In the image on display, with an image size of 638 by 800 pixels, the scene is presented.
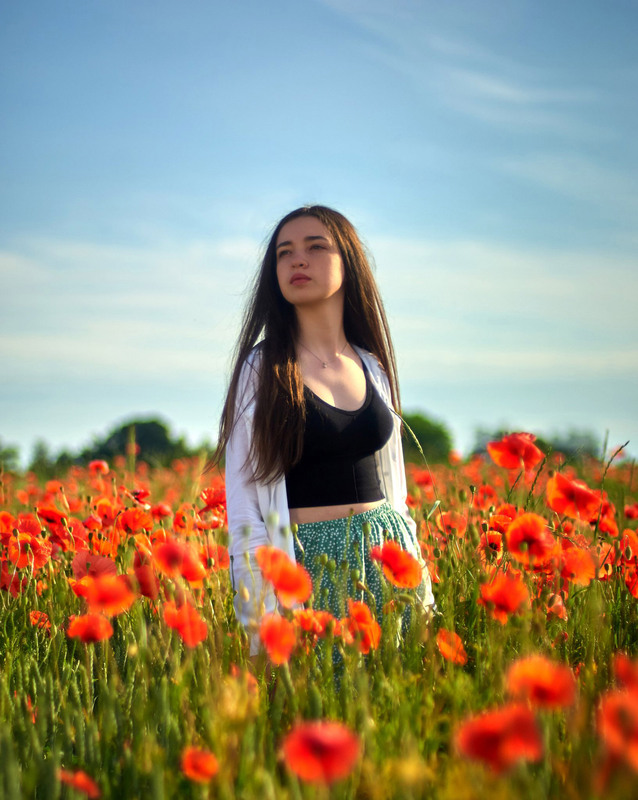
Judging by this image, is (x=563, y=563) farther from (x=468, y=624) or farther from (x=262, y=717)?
(x=262, y=717)

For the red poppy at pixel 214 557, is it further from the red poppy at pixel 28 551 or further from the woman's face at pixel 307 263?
the woman's face at pixel 307 263

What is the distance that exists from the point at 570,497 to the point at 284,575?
95 cm

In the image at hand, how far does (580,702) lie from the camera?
1.62 metres

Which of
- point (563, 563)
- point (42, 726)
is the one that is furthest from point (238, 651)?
point (563, 563)

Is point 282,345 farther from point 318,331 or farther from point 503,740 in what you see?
point 503,740

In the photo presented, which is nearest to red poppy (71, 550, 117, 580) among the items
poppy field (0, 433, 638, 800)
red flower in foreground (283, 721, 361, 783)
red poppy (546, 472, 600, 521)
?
poppy field (0, 433, 638, 800)

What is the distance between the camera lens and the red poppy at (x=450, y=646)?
1825 millimetres

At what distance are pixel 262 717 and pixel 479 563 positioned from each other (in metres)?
1.11

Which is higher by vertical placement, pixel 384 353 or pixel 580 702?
pixel 384 353

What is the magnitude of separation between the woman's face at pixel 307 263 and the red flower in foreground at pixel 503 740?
6.68 ft

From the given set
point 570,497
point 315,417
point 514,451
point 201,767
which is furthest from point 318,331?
point 201,767

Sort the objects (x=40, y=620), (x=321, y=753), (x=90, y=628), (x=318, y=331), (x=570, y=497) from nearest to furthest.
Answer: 1. (x=321, y=753)
2. (x=90, y=628)
3. (x=570, y=497)
4. (x=40, y=620)
5. (x=318, y=331)

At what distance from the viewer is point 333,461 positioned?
260 cm

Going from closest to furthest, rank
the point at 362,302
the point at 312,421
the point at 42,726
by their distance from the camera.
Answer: the point at 42,726, the point at 312,421, the point at 362,302
